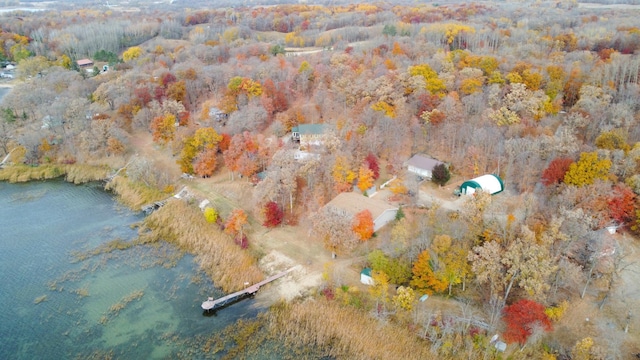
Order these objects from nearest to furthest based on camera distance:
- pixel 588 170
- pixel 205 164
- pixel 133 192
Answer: pixel 588 170
pixel 133 192
pixel 205 164

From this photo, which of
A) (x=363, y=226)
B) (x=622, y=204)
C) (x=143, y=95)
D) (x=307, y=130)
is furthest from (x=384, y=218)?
(x=143, y=95)

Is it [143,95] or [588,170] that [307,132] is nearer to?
[143,95]

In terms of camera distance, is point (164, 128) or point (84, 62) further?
point (84, 62)

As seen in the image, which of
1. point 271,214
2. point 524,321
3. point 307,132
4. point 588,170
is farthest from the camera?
point 307,132

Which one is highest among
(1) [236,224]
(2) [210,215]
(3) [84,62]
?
(3) [84,62]

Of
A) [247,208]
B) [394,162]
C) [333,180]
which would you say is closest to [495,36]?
[394,162]

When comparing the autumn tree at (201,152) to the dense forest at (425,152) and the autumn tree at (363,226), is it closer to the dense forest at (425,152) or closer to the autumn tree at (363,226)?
the dense forest at (425,152)

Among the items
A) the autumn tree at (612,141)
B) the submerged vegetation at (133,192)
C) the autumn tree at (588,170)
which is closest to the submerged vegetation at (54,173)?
the submerged vegetation at (133,192)

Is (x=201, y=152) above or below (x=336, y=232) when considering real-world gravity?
above
